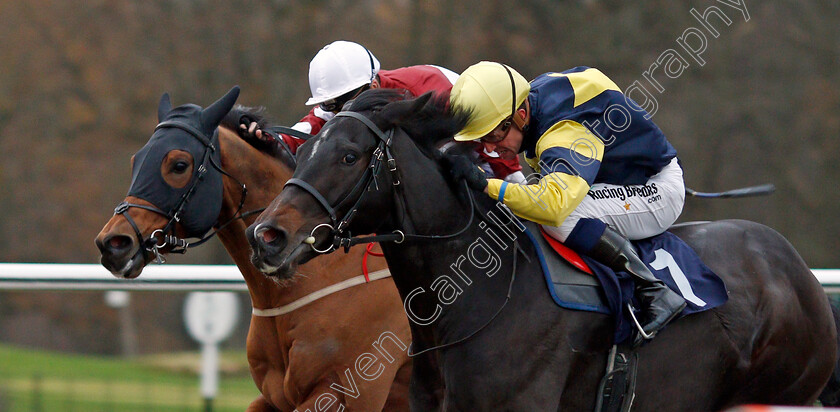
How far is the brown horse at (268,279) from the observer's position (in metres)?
3.71

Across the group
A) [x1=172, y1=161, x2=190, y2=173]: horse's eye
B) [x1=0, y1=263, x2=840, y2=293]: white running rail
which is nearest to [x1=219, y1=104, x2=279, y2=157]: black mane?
[x1=172, y1=161, x2=190, y2=173]: horse's eye

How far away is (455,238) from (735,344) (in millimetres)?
1173

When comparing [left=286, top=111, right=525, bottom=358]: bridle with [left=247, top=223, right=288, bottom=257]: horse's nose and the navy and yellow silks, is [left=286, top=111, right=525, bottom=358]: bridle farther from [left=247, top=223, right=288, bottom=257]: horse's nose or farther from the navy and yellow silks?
the navy and yellow silks

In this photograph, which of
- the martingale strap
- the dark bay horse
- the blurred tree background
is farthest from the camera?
the blurred tree background

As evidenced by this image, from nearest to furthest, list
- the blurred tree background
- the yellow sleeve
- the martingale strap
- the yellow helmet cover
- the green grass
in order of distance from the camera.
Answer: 1. the yellow sleeve
2. the yellow helmet cover
3. the martingale strap
4. the green grass
5. the blurred tree background

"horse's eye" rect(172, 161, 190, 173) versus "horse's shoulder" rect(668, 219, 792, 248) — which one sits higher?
"horse's eye" rect(172, 161, 190, 173)

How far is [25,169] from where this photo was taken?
41.3ft

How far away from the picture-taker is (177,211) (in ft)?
12.3

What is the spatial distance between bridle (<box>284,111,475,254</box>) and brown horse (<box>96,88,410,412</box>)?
0.83 m

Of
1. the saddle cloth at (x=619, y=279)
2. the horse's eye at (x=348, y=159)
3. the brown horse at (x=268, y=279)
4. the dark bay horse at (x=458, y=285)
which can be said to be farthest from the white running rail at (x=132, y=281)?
the horse's eye at (x=348, y=159)

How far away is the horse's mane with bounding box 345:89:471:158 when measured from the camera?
10.3 feet

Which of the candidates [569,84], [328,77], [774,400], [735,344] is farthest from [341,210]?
[774,400]

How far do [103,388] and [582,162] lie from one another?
14.4ft

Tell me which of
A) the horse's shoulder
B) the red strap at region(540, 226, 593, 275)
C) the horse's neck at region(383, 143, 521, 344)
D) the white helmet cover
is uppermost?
the white helmet cover
